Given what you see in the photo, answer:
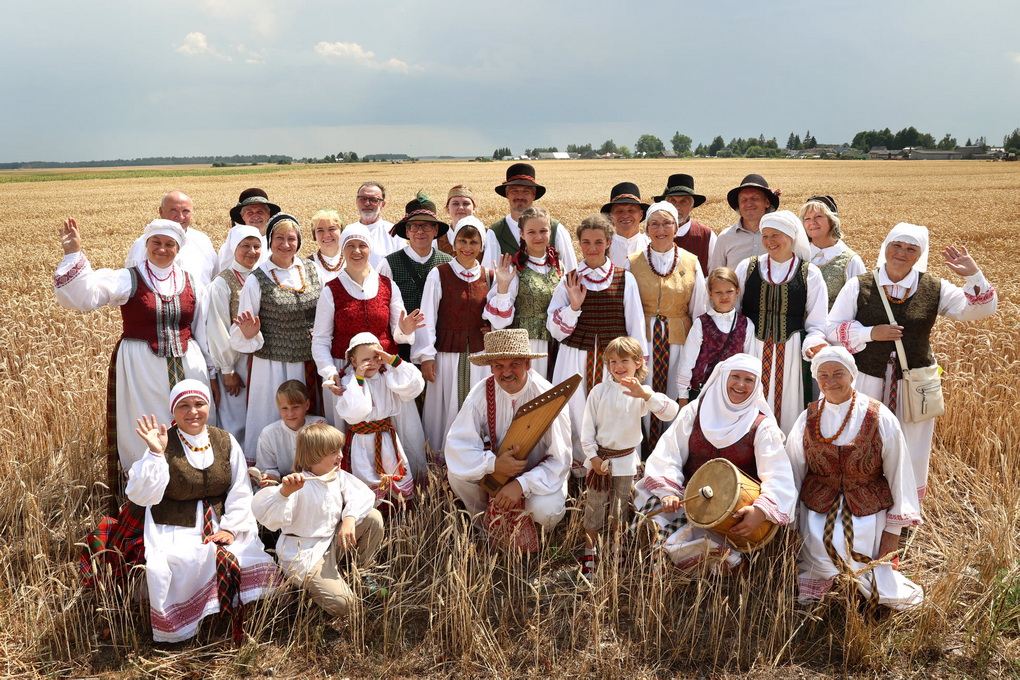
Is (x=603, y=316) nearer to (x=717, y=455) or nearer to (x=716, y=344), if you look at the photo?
(x=716, y=344)

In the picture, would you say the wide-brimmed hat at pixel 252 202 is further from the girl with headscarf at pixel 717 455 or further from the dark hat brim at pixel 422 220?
the girl with headscarf at pixel 717 455

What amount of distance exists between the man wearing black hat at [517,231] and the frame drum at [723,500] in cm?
265

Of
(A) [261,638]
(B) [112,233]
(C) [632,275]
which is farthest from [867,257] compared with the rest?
(B) [112,233]

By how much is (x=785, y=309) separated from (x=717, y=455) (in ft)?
4.93

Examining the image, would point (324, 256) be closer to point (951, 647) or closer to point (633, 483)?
point (633, 483)

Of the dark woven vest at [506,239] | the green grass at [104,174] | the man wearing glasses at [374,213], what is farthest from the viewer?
the green grass at [104,174]

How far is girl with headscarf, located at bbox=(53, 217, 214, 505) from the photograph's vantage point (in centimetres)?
507

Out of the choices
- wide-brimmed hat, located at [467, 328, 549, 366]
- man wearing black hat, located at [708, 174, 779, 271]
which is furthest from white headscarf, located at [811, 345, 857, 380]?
man wearing black hat, located at [708, 174, 779, 271]

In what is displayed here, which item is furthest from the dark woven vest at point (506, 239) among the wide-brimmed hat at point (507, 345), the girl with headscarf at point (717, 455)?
the girl with headscarf at point (717, 455)

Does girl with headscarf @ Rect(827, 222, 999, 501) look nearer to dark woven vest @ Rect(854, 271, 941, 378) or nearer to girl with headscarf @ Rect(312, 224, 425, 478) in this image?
dark woven vest @ Rect(854, 271, 941, 378)

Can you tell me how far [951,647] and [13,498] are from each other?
21.0 feet

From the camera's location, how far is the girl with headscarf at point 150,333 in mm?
5074

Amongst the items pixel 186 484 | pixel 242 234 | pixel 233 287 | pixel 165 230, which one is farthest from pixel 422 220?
pixel 186 484

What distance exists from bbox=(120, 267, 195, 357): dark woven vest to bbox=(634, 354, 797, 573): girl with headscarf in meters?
3.49
